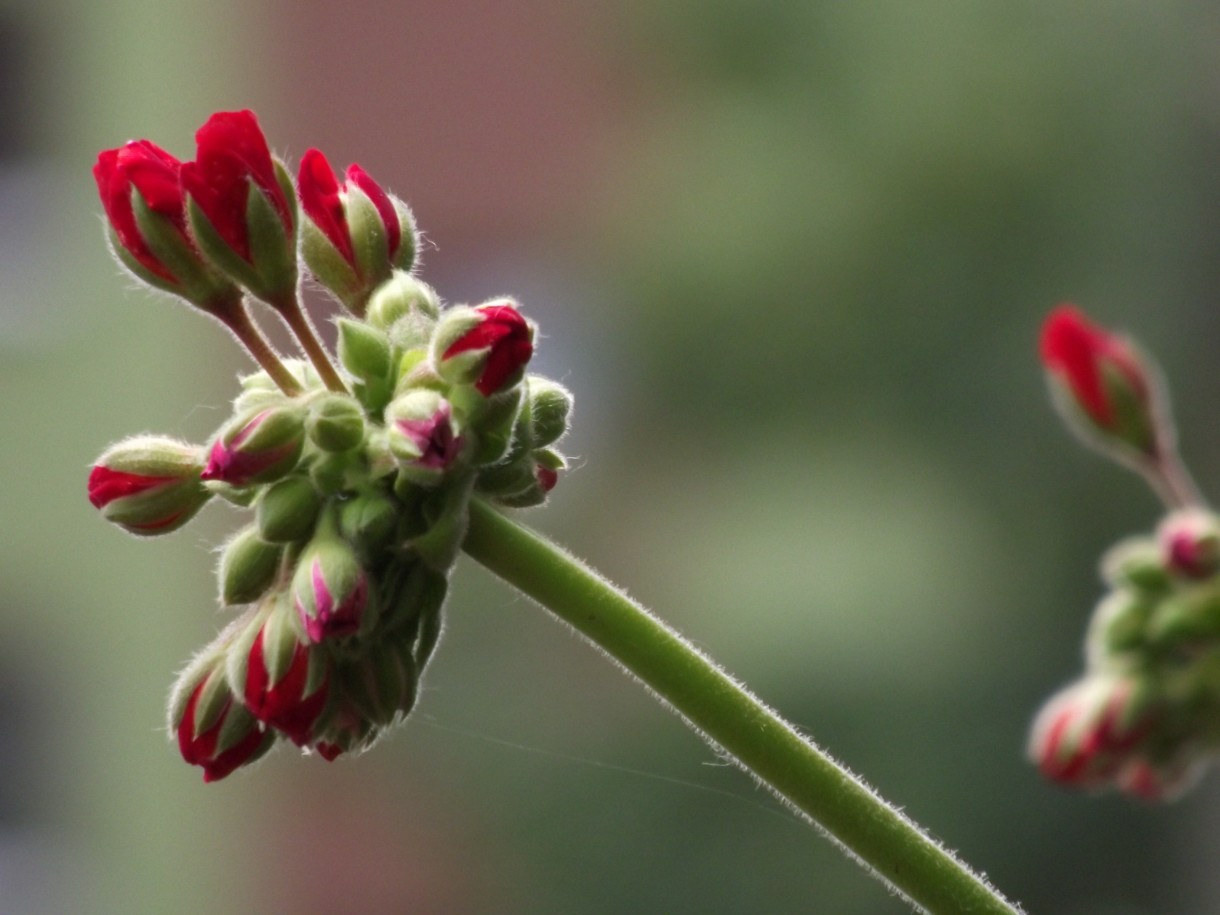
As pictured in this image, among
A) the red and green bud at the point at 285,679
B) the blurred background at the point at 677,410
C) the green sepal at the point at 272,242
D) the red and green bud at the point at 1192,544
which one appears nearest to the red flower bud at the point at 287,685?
A: the red and green bud at the point at 285,679

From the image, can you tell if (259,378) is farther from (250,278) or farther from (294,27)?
(294,27)

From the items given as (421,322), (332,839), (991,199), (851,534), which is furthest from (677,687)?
(991,199)

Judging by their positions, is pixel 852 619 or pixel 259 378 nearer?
pixel 259 378

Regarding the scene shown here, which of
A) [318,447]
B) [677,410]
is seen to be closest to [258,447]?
[318,447]

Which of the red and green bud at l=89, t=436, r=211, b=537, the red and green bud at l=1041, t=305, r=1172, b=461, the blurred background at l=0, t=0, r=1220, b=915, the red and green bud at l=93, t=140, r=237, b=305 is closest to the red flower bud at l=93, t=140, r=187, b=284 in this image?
the red and green bud at l=93, t=140, r=237, b=305

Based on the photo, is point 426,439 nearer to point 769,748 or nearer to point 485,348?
point 485,348
